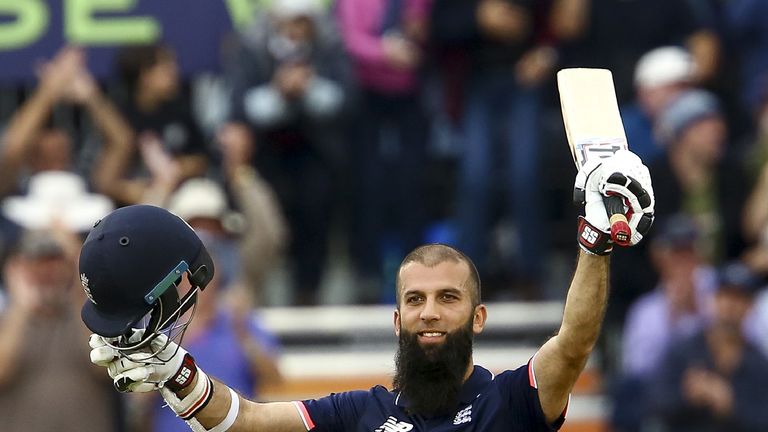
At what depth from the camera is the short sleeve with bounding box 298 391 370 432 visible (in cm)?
611

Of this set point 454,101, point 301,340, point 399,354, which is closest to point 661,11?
point 454,101

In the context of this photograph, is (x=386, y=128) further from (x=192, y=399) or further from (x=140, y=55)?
(x=192, y=399)

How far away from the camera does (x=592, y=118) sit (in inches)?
233

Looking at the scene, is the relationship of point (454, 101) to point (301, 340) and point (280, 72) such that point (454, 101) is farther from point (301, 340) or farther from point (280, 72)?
point (301, 340)

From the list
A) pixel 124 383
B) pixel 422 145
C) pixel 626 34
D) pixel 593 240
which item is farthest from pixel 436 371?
pixel 626 34

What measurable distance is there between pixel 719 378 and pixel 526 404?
4983 mm

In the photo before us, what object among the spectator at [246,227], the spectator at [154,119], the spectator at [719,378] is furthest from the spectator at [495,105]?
the spectator at [154,119]

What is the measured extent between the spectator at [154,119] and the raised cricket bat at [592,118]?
5.34 meters

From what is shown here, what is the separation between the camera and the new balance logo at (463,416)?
586cm

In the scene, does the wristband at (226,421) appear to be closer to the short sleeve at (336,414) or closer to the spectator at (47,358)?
the short sleeve at (336,414)

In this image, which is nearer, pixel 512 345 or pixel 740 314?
pixel 740 314

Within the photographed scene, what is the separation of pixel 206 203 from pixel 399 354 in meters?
4.60

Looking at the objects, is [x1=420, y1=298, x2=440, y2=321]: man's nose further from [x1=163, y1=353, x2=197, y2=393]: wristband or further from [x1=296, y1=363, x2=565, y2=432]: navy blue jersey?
[x1=163, y1=353, x2=197, y2=393]: wristband

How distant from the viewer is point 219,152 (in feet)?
36.8
